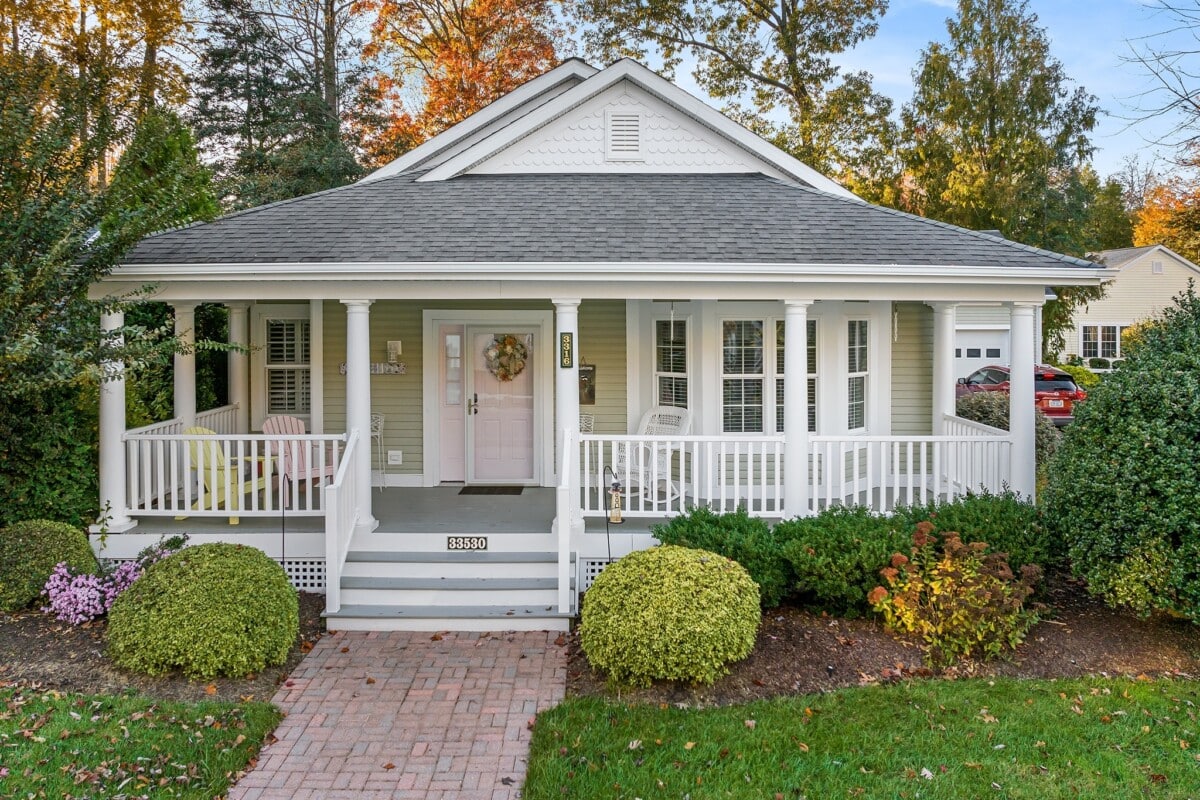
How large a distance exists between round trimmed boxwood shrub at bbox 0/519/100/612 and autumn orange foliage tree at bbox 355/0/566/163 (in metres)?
18.7

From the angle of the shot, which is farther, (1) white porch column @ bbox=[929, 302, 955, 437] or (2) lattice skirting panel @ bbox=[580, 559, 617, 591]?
(1) white porch column @ bbox=[929, 302, 955, 437]

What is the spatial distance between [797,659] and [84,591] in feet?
19.3

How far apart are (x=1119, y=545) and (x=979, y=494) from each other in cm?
174

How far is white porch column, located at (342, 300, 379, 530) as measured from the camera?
737cm

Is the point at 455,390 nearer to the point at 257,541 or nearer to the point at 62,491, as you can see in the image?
the point at 257,541

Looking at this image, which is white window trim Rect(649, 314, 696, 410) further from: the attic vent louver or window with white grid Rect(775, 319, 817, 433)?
the attic vent louver

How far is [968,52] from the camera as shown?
21.5 meters

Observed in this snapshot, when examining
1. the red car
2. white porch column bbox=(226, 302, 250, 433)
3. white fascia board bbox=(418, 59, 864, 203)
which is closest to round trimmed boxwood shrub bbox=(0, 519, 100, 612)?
white porch column bbox=(226, 302, 250, 433)

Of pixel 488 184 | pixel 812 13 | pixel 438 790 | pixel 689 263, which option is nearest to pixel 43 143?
pixel 488 184

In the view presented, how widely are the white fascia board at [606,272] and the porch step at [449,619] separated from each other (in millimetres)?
2978

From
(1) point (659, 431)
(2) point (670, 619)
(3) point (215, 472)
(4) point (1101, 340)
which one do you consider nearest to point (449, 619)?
(2) point (670, 619)

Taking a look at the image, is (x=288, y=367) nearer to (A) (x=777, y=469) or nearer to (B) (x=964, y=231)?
(A) (x=777, y=469)

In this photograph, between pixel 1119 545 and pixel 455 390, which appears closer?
pixel 1119 545

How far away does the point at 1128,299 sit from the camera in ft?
104
